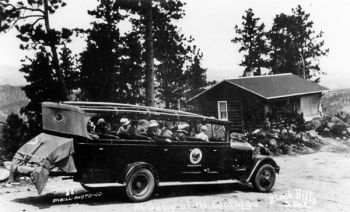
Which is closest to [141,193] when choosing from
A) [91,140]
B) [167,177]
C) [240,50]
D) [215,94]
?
[167,177]

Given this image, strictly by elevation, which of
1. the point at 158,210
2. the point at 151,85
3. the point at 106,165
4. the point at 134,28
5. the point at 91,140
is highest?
the point at 134,28

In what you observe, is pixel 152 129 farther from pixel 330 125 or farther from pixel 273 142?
pixel 330 125

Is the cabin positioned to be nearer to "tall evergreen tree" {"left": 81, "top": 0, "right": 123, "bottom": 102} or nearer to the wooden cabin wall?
the wooden cabin wall

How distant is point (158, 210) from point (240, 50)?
146 ft

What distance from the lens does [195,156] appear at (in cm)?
986

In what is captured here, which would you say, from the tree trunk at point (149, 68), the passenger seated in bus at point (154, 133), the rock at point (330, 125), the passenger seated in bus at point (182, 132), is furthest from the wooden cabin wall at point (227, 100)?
the passenger seated in bus at point (154, 133)

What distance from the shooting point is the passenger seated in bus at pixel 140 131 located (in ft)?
29.8

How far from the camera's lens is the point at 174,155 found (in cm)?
948

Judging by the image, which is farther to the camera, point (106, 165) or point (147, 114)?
point (147, 114)

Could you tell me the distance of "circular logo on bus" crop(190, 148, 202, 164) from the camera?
32.2ft

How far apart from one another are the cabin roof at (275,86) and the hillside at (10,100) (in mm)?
16588

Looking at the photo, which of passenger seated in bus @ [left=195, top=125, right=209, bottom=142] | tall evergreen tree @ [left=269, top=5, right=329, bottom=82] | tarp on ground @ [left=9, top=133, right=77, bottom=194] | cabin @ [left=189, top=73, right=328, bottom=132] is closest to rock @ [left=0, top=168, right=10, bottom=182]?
tarp on ground @ [left=9, top=133, right=77, bottom=194]

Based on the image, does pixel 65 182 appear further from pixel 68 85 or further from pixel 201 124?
pixel 68 85

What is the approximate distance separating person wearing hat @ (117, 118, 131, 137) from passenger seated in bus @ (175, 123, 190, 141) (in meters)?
1.34
